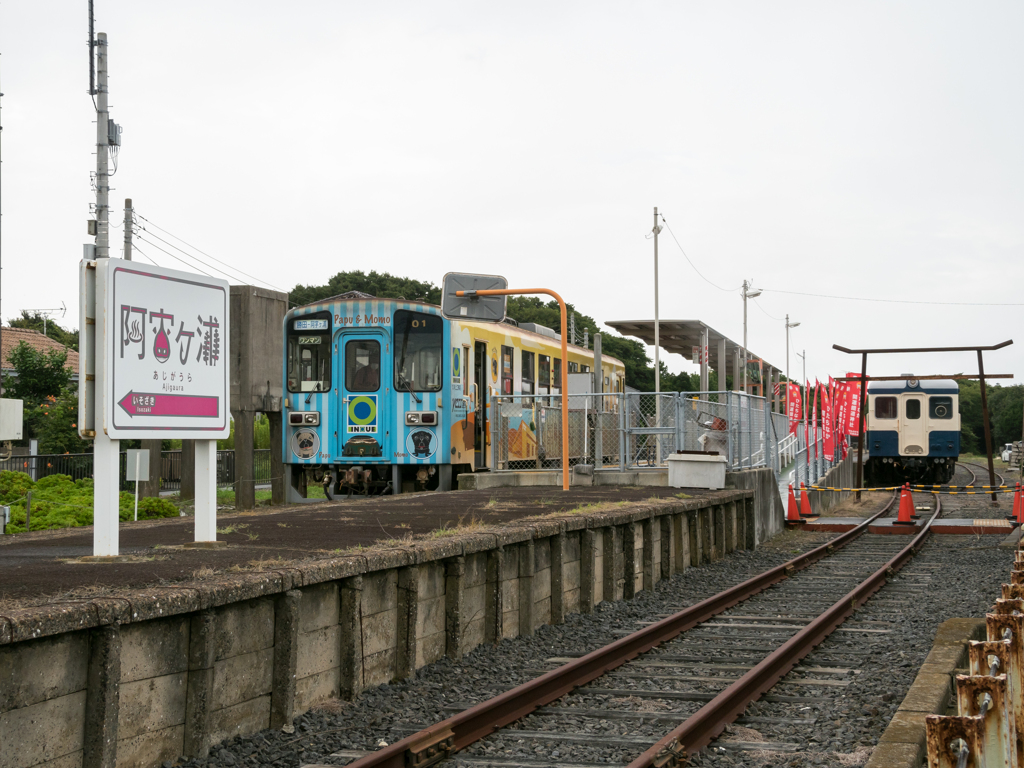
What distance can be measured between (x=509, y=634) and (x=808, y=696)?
8.28 ft

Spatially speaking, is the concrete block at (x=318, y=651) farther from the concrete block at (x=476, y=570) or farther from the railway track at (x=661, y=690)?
the concrete block at (x=476, y=570)

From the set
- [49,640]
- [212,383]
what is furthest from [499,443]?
[49,640]

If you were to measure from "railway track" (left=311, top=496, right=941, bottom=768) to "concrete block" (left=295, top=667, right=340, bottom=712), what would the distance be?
0.61 meters

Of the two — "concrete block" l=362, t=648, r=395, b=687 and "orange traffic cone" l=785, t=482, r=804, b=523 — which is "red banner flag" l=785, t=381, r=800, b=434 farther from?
"concrete block" l=362, t=648, r=395, b=687

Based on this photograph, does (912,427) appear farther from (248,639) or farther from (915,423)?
(248,639)

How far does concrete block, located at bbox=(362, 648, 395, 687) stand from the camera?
6484mm

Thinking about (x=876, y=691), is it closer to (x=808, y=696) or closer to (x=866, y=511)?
(x=808, y=696)

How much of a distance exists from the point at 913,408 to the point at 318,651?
2971 centimetres

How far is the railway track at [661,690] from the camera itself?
5301mm

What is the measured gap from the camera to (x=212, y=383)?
22.9 feet

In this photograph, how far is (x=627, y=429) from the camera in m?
16.0

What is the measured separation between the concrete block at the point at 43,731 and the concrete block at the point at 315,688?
4.94 ft

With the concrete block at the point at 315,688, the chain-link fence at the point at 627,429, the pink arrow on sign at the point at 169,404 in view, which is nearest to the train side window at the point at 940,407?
the chain-link fence at the point at 627,429

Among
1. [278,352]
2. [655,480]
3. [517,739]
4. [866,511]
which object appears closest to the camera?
[517,739]
